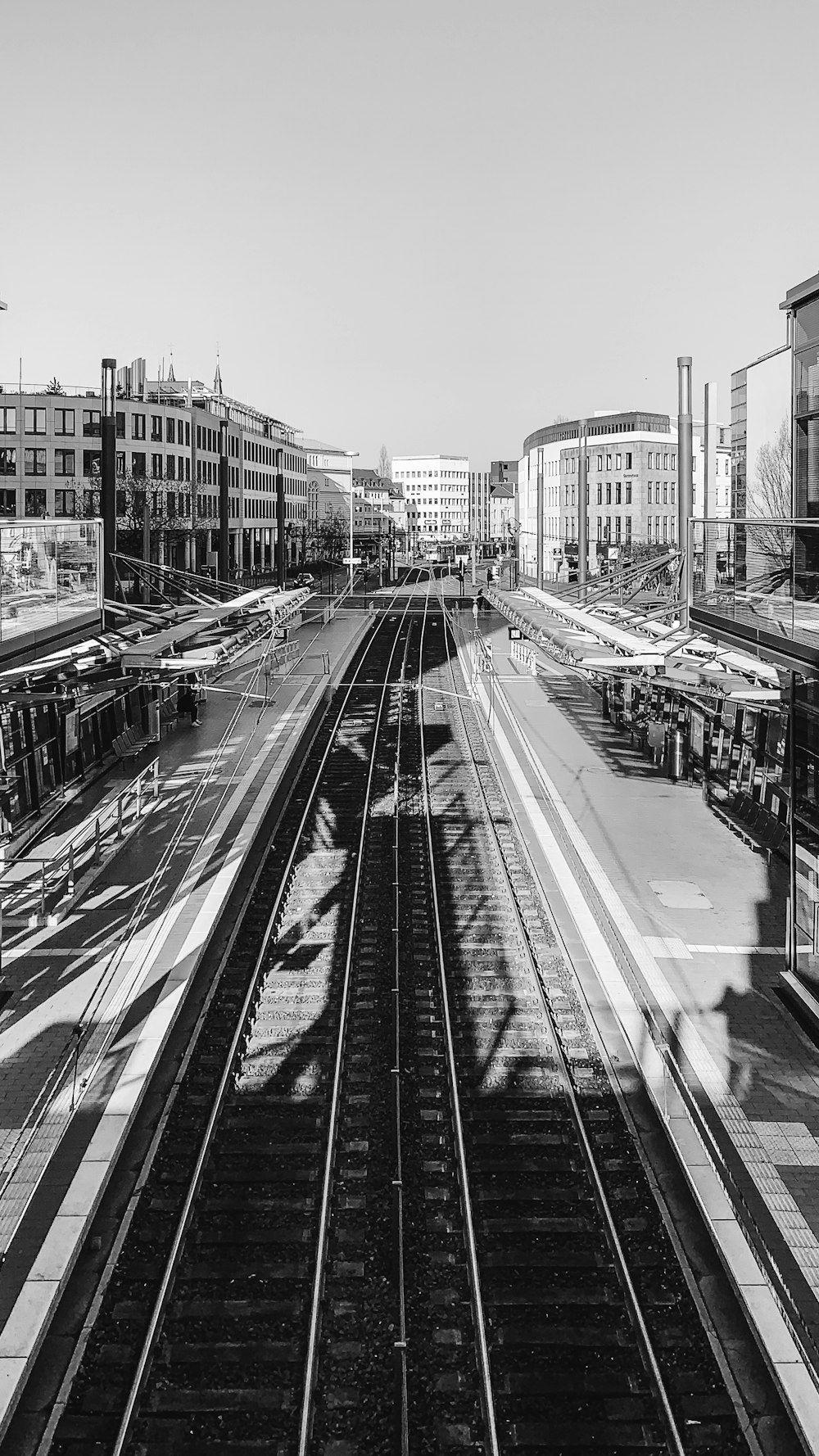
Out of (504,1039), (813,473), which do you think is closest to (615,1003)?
(504,1039)

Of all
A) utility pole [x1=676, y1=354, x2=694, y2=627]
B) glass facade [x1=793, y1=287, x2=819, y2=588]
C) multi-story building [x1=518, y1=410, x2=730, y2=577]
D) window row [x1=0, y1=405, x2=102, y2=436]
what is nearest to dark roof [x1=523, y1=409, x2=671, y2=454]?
multi-story building [x1=518, y1=410, x2=730, y2=577]

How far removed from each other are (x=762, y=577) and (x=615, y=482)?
62587 mm

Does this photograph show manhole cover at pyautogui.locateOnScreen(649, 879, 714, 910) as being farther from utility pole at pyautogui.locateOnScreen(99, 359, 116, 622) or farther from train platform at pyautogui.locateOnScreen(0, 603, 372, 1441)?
utility pole at pyautogui.locateOnScreen(99, 359, 116, 622)

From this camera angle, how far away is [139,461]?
59.7 m

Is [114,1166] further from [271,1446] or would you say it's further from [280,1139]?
[271,1446]

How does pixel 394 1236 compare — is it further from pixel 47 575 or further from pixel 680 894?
pixel 47 575

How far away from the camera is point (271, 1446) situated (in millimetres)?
6527

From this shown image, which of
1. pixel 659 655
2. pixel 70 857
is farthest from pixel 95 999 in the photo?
pixel 659 655

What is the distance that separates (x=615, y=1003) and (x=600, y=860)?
520 cm

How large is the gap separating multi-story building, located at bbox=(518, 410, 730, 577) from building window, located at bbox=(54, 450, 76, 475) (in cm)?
2850

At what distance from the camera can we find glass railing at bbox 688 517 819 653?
12.1m

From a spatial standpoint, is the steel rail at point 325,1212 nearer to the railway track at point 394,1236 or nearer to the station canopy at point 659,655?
the railway track at point 394,1236

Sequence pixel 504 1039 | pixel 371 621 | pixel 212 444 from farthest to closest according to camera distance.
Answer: pixel 212 444 < pixel 371 621 < pixel 504 1039

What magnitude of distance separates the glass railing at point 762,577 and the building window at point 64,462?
41.3m
